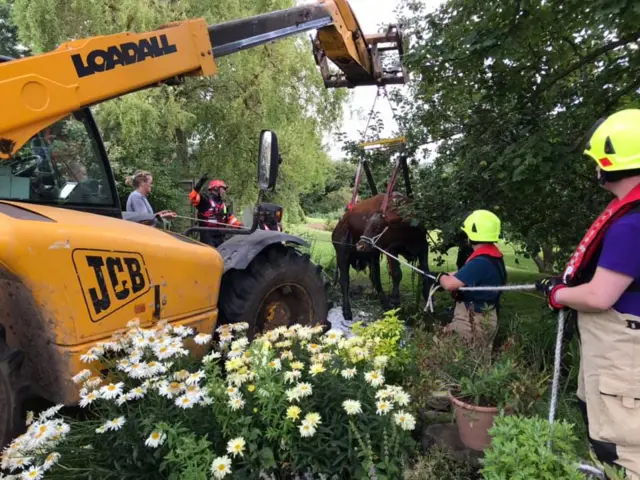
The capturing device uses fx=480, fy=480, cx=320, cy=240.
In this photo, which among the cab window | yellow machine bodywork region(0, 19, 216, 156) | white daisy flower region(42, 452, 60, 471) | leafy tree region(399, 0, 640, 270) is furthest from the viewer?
leafy tree region(399, 0, 640, 270)

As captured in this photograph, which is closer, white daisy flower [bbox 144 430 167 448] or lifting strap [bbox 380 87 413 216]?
white daisy flower [bbox 144 430 167 448]

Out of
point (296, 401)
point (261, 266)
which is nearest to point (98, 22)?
point (261, 266)

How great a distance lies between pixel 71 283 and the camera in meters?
2.40

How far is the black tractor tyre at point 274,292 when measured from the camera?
356 cm

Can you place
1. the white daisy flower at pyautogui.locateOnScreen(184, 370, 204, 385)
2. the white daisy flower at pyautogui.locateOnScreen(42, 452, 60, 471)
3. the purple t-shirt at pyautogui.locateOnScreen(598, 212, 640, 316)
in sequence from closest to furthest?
the purple t-shirt at pyautogui.locateOnScreen(598, 212, 640, 316) → the white daisy flower at pyautogui.locateOnScreen(42, 452, 60, 471) → the white daisy flower at pyautogui.locateOnScreen(184, 370, 204, 385)

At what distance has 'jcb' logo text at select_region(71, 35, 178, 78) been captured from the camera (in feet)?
9.36

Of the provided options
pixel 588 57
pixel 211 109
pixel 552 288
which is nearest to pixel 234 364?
pixel 552 288

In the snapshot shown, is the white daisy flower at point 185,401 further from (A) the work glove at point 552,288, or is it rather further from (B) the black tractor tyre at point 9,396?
(A) the work glove at point 552,288

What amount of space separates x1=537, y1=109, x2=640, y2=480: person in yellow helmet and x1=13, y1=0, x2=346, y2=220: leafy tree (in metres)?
10.7

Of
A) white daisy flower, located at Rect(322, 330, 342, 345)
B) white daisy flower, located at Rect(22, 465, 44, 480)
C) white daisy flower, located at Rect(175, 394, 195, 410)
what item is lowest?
white daisy flower, located at Rect(22, 465, 44, 480)

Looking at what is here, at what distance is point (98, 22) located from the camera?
35.8 ft

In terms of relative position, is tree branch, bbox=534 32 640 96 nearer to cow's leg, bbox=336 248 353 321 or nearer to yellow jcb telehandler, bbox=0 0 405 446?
yellow jcb telehandler, bbox=0 0 405 446

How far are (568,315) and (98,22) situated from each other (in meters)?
11.8

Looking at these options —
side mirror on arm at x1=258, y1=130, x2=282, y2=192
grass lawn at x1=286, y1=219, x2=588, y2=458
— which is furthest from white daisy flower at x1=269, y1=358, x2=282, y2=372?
grass lawn at x1=286, y1=219, x2=588, y2=458
